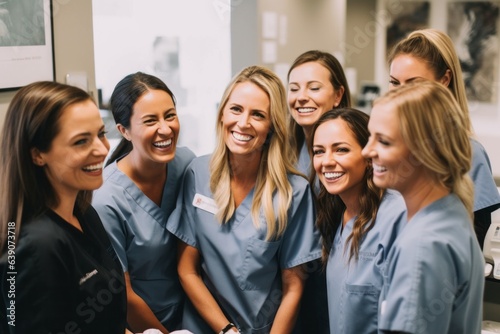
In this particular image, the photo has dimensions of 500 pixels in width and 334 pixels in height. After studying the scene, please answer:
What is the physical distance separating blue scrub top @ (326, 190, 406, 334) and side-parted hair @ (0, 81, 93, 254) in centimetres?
82

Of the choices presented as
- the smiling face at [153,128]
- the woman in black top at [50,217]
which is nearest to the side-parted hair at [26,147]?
the woman in black top at [50,217]

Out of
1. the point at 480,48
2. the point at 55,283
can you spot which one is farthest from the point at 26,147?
the point at 480,48

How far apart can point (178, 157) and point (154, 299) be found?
484 mm

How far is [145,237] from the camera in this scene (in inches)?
70.9

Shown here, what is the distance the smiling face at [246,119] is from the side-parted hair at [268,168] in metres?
0.02

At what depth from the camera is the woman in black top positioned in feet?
3.78

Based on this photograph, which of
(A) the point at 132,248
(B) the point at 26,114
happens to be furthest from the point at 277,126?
(B) the point at 26,114

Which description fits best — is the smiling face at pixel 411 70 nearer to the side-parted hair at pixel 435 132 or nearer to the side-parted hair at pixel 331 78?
the side-parted hair at pixel 331 78

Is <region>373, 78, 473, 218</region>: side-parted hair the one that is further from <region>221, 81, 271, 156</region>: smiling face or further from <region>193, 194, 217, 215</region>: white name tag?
<region>193, 194, 217, 215</region>: white name tag

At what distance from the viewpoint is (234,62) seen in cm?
403

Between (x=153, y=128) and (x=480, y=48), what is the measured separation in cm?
419

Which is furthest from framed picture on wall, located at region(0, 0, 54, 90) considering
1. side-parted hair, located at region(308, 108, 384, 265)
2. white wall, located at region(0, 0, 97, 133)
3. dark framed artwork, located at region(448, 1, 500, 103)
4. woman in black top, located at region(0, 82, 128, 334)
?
dark framed artwork, located at region(448, 1, 500, 103)

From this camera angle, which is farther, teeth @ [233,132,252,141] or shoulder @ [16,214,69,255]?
teeth @ [233,132,252,141]

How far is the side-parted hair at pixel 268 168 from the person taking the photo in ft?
5.86
